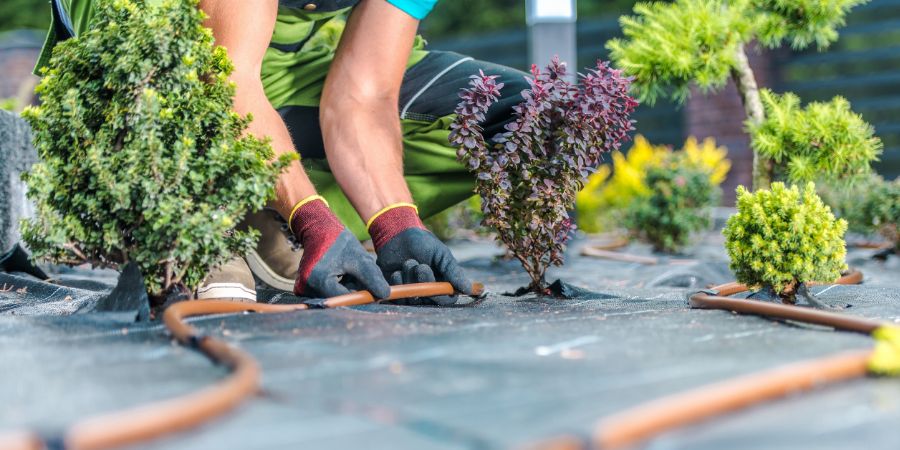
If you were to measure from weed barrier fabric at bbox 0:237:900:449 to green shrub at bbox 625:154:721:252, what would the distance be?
2.47 m

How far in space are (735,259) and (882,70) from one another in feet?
21.8

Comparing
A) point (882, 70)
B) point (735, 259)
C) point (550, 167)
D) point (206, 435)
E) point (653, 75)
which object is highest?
point (882, 70)

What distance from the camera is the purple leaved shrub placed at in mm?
2572

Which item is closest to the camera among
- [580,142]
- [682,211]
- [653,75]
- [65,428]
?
[65,428]

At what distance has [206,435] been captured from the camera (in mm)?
1077

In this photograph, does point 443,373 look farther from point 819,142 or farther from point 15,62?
point 15,62

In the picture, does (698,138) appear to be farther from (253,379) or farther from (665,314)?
(253,379)

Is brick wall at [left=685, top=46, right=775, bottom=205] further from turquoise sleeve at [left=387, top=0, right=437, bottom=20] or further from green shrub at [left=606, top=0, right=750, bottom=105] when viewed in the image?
turquoise sleeve at [left=387, top=0, right=437, bottom=20]

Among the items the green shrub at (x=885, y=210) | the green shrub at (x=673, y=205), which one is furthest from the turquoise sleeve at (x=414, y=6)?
the green shrub at (x=885, y=210)

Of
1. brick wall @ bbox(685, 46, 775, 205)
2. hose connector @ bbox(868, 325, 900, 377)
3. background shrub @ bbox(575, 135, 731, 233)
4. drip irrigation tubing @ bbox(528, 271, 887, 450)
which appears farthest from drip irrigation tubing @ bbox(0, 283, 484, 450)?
brick wall @ bbox(685, 46, 775, 205)

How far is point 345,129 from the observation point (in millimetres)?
2922

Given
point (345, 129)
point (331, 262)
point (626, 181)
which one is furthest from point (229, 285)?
point (626, 181)

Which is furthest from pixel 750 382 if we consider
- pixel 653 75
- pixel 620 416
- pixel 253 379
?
pixel 653 75

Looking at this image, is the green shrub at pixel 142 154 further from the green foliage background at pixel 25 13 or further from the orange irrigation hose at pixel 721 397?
the green foliage background at pixel 25 13
